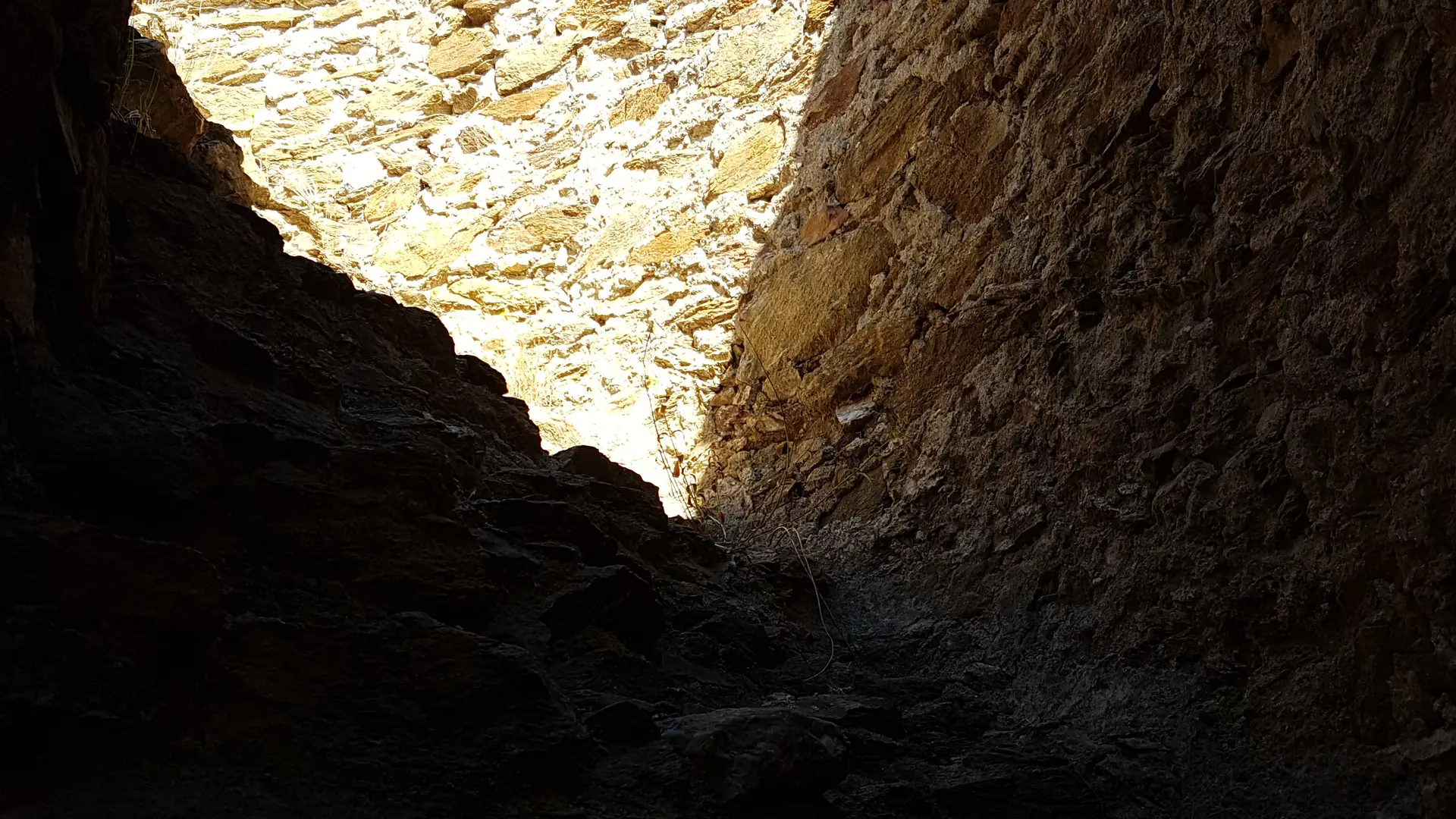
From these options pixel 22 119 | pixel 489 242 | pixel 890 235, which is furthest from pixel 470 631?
pixel 489 242

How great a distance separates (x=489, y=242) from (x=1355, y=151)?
4.21 meters

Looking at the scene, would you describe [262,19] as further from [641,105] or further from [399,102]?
[641,105]

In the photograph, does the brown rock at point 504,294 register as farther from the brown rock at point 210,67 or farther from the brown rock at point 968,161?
the brown rock at point 210,67

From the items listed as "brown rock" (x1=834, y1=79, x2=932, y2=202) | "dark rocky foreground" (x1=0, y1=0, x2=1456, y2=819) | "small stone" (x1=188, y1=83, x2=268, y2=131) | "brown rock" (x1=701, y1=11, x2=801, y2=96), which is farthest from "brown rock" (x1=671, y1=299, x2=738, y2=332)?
"small stone" (x1=188, y1=83, x2=268, y2=131)

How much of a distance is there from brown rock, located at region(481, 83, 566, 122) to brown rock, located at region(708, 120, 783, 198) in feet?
4.45

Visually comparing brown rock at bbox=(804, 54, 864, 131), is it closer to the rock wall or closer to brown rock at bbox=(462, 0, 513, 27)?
the rock wall

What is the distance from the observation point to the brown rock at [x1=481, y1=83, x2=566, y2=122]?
20.2 feet

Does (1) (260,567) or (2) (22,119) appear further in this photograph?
(1) (260,567)

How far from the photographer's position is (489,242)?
5.68m

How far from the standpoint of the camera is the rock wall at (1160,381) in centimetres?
210

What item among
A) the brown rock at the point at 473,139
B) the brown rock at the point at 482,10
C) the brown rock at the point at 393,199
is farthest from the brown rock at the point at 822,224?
the brown rock at the point at 482,10

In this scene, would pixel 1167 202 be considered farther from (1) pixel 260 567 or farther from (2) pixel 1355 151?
(1) pixel 260 567

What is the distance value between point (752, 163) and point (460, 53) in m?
2.33

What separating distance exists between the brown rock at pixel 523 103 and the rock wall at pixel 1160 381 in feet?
7.46
